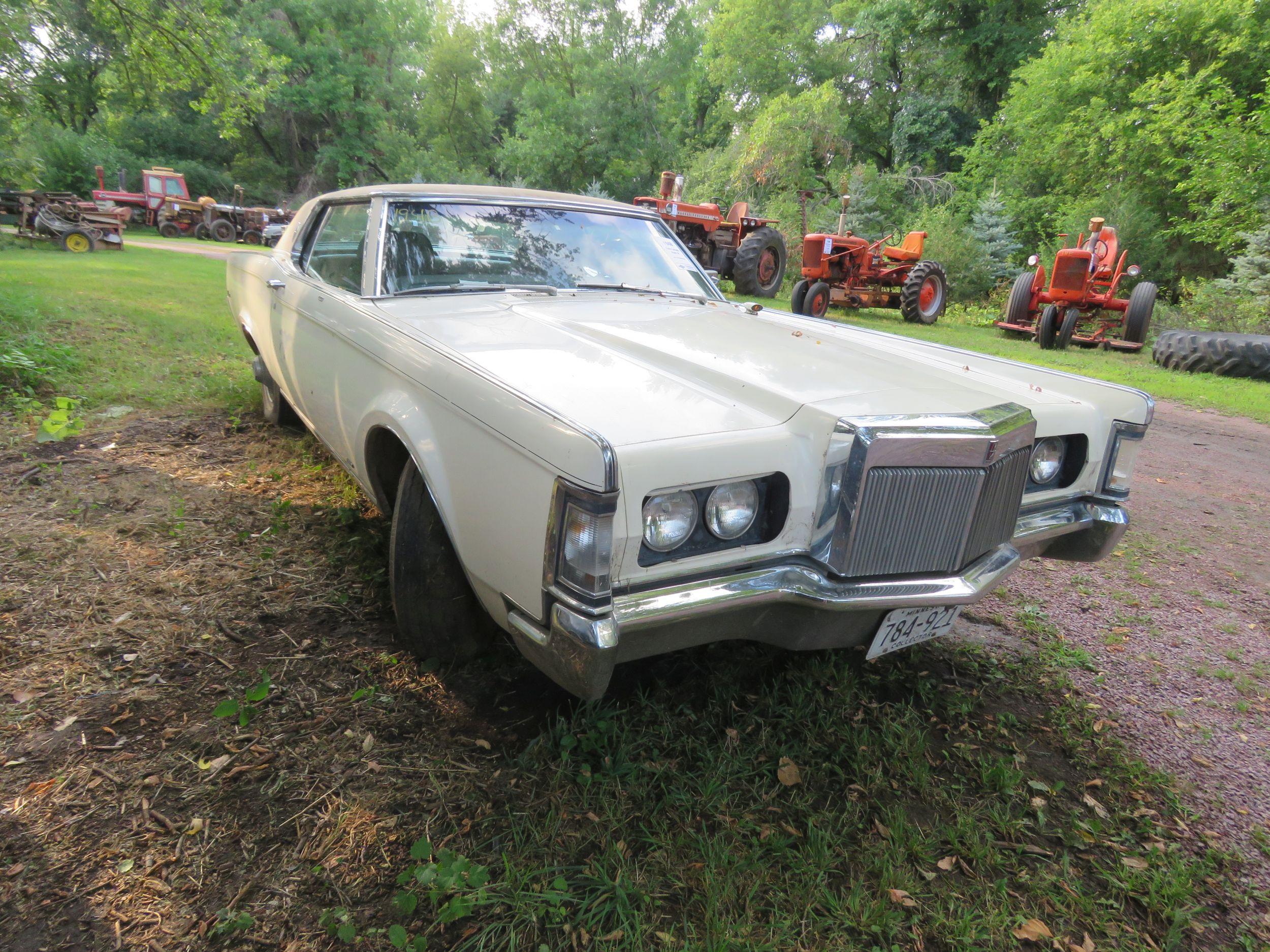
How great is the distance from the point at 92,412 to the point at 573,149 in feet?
99.4

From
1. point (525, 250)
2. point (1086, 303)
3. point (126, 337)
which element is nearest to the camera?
point (525, 250)

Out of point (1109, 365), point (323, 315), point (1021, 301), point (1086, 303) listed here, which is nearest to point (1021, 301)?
point (1021, 301)

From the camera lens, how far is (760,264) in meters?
14.6

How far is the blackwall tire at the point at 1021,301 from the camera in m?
12.4

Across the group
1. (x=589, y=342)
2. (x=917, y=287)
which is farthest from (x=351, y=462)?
(x=917, y=287)

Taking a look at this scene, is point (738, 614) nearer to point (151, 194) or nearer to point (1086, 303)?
point (1086, 303)

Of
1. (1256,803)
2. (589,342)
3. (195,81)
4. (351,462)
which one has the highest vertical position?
(195,81)

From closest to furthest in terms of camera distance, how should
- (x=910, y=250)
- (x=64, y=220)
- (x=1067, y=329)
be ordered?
(x=1067, y=329)
(x=910, y=250)
(x=64, y=220)

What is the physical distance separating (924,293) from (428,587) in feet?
42.8

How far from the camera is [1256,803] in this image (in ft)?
7.18

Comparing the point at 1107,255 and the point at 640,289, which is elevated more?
the point at 1107,255

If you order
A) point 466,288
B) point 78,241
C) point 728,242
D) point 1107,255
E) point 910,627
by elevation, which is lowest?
point 78,241

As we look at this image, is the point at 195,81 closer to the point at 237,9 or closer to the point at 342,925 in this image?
the point at 342,925

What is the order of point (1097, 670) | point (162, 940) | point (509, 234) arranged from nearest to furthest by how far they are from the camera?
point (162, 940)
point (1097, 670)
point (509, 234)
